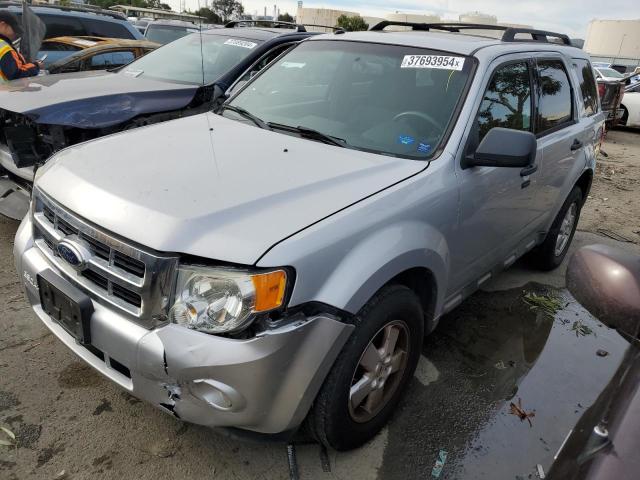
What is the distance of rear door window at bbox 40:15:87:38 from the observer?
27.7 feet

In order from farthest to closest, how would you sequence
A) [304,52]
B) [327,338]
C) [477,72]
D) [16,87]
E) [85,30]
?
[85,30]
[16,87]
[304,52]
[477,72]
[327,338]

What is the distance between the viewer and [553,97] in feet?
12.2

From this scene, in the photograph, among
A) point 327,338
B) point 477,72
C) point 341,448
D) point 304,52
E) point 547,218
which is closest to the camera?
point 327,338

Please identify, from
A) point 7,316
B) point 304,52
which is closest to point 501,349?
point 304,52

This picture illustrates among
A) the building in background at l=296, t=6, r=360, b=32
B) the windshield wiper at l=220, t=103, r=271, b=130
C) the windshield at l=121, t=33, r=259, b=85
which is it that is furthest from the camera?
the building in background at l=296, t=6, r=360, b=32

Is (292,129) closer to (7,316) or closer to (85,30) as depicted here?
(7,316)

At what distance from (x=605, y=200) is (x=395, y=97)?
5.53 meters

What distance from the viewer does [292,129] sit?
2889 mm

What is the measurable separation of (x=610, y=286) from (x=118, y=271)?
1648mm

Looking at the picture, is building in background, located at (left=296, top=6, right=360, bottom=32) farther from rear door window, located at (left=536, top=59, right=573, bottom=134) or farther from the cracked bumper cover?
the cracked bumper cover

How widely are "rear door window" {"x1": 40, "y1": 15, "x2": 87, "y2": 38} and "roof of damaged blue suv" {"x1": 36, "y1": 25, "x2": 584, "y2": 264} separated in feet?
22.0

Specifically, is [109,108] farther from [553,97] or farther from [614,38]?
[614,38]

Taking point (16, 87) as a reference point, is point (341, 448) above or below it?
below

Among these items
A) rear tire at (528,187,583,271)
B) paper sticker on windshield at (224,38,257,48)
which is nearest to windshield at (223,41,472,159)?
rear tire at (528,187,583,271)
